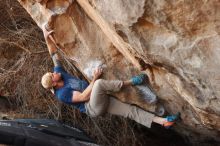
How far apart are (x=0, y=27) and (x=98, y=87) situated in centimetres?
410

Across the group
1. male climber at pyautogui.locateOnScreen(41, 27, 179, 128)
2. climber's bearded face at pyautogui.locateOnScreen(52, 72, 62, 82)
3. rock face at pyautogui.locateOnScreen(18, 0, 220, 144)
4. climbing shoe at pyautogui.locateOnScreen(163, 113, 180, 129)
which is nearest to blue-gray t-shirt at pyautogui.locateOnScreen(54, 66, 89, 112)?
male climber at pyautogui.locateOnScreen(41, 27, 179, 128)

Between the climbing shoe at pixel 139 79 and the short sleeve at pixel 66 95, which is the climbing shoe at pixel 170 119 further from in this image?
the short sleeve at pixel 66 95

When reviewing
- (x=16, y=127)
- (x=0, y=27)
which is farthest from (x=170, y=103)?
(x=0, y=27)

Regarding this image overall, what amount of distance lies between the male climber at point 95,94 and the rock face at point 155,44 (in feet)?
0.40

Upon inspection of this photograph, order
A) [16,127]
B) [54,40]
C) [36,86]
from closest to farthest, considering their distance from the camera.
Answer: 1. [16,127]
2. [54,40]
3. [36,86]

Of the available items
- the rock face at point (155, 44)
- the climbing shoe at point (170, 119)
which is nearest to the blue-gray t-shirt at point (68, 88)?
the rock face at point (155, 44)

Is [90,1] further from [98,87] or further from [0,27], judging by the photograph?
[0,27]

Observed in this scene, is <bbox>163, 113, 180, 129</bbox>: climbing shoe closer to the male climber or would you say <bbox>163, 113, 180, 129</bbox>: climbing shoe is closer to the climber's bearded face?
the male climber

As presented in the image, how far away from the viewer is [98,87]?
492 cm

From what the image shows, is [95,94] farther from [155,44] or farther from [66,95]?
[155,44]

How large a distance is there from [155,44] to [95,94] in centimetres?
120

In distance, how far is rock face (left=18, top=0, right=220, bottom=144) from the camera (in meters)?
3.59

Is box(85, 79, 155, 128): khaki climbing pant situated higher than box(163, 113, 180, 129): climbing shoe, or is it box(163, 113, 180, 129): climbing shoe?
box(85, 79, 155, 128): khaki climbing pant

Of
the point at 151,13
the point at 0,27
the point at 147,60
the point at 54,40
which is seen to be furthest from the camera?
the point at 0,27
